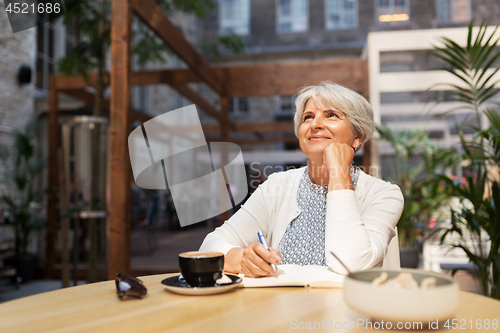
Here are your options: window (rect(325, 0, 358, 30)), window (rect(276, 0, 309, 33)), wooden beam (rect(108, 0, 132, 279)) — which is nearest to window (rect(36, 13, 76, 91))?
wooden beam (rect(108, 0, 132, 279))

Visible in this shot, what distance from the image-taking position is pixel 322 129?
50.6 inches

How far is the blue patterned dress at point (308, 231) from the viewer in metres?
1.22

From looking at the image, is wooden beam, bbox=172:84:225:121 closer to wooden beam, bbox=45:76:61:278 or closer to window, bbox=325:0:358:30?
wooden beam, bbox=45:76:61:278

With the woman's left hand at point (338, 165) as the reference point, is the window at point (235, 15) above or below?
above

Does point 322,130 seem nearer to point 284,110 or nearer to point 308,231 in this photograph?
point 308,231

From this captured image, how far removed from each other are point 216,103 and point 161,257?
1005 centimetres

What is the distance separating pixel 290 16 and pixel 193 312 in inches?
564

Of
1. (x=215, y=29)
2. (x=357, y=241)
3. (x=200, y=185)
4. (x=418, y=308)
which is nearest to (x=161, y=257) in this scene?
(x=200, y=185)

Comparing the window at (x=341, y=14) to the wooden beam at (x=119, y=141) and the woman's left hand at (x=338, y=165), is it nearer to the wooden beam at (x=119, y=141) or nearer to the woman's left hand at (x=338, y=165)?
the wooden beam at (x=119, y=141)

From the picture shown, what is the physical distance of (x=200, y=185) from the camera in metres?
9.02

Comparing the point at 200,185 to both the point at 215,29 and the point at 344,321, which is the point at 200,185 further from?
the point at 344,321

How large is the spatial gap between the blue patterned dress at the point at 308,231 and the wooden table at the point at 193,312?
1.32 ft

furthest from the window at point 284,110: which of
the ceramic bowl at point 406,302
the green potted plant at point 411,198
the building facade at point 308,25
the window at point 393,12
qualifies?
the ceramic bowl at point 406,302

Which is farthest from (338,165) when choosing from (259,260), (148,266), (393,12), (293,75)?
(393,12)
